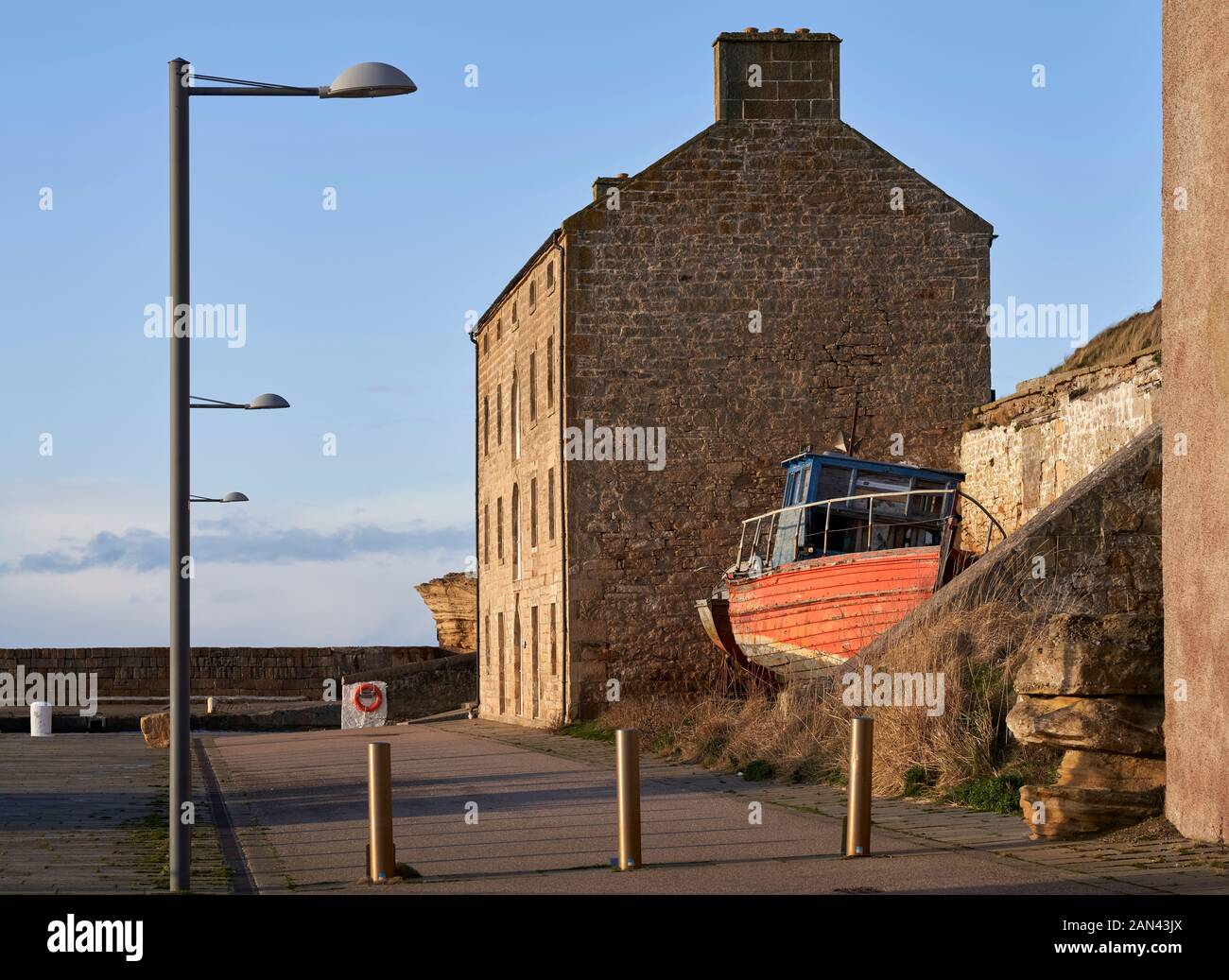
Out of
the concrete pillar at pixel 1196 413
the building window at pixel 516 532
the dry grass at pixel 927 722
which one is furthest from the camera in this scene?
the building window at pixel 516 532

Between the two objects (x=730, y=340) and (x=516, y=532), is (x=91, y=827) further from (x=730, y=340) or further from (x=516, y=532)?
(x=516, y=532)

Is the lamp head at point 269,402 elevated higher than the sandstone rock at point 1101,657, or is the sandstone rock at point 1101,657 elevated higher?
the lamp head at point 269,402

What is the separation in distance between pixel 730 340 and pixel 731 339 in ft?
0.08

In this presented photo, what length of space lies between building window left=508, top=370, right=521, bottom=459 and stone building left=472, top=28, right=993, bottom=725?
5145 millimetres

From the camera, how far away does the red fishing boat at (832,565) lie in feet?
68.9

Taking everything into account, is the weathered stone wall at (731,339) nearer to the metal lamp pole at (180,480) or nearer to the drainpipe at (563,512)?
the drainpipe at (563,512)

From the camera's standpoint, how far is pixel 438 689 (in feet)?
142

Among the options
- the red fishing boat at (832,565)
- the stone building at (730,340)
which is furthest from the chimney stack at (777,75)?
the red fishing boat at (832,565)

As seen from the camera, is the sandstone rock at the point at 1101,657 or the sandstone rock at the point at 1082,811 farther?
the sandstone rock at the point at 1101,657

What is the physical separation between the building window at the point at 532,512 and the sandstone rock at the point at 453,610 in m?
16.5

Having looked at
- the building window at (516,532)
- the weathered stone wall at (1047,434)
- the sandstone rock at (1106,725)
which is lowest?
the sandstone rock at (1106,725)

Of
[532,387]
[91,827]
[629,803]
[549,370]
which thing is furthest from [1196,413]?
[532,387]
